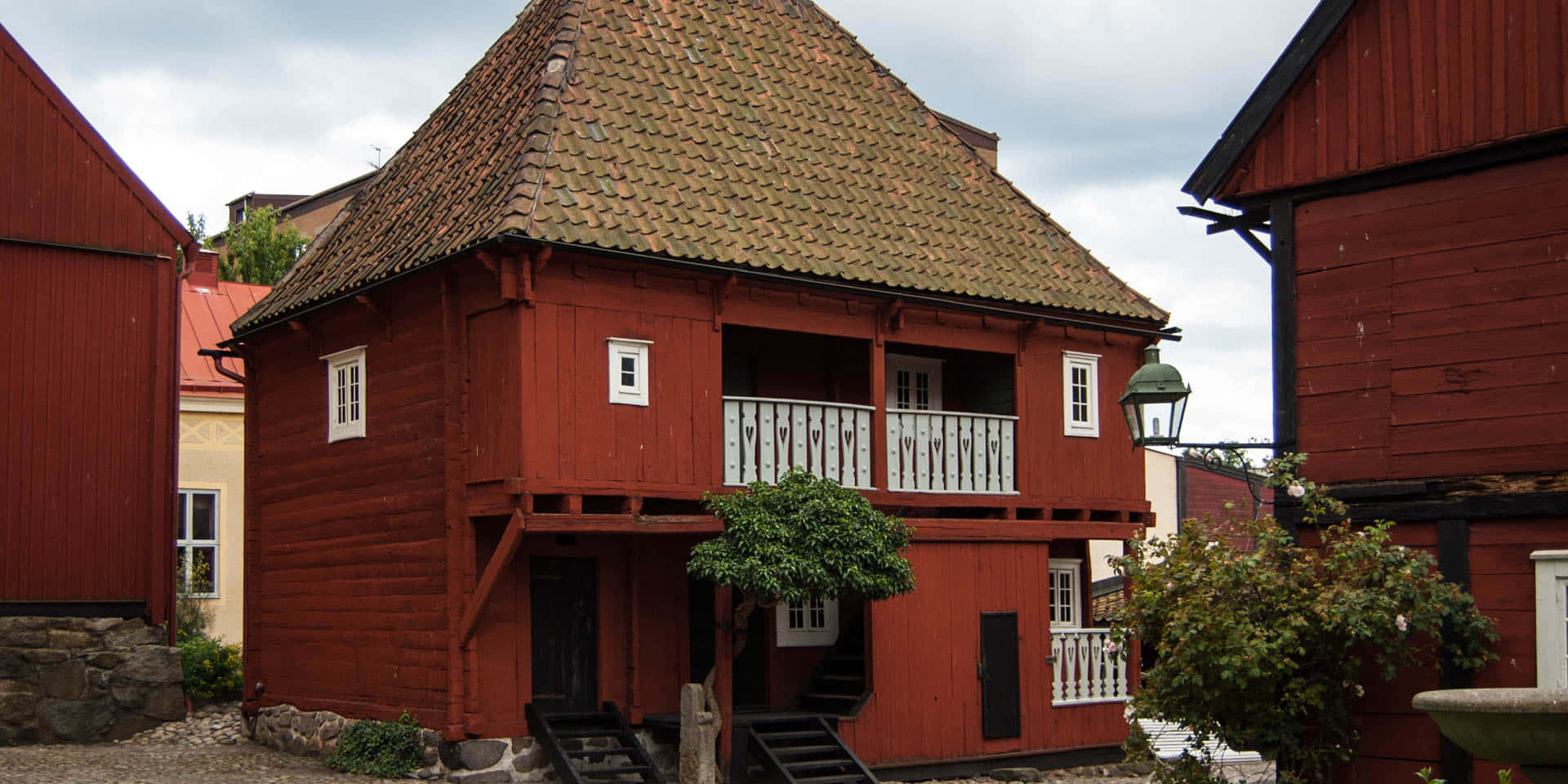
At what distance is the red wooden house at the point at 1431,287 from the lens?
11336 mm

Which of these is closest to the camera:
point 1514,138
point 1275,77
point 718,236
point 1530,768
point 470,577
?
point 1530,768

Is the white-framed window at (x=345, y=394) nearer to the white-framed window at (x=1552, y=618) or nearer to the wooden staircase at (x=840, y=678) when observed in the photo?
the wooden staircase at (x=840, y=678)

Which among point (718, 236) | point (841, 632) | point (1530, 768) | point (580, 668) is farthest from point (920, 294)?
point (1530, 768)

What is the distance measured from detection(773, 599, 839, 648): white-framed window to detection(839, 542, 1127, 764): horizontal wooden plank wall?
133 cm

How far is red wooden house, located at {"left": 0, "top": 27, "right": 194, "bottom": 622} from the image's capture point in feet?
63.3

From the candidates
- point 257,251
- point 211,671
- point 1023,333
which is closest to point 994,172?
point 1023,333

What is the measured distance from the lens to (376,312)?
18.3 metres

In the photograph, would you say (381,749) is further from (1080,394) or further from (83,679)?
(1080,394)

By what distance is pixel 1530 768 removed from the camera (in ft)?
29.1

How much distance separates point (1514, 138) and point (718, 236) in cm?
852

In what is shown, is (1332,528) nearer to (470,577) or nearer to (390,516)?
(470,577)

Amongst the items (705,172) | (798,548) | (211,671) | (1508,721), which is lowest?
(211,671)

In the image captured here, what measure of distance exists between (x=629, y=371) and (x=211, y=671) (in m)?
9.64

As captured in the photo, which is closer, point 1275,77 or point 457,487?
point 1275,77
